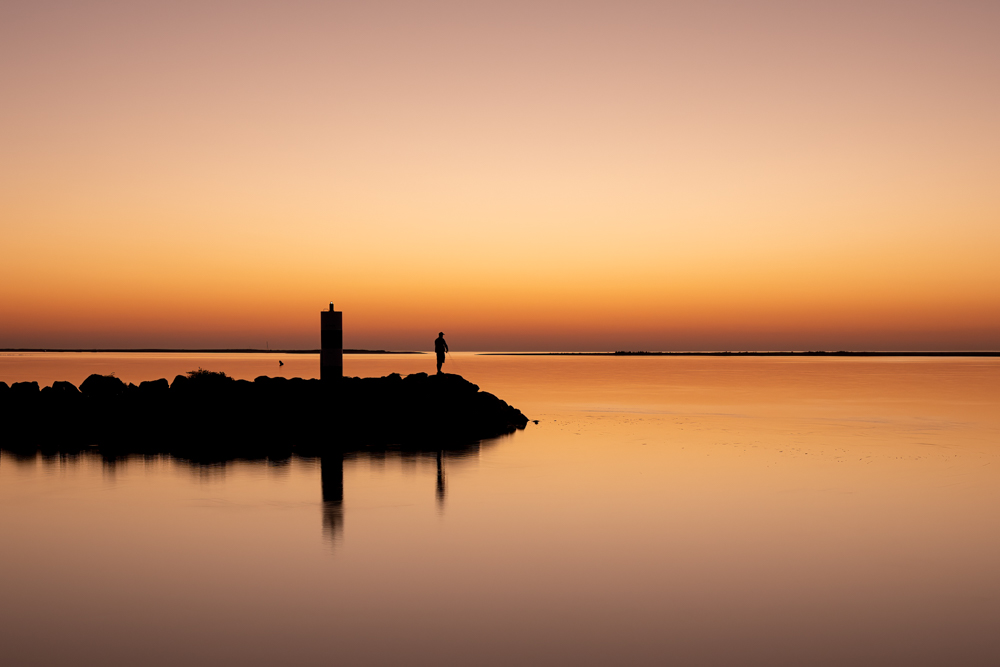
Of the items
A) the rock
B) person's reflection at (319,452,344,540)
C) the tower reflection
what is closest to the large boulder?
the rock

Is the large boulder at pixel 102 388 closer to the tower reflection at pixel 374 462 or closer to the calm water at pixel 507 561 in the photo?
the calm water at pixel 507 561

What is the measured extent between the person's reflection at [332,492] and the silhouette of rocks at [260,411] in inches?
145

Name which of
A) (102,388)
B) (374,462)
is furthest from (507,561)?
(102,388)

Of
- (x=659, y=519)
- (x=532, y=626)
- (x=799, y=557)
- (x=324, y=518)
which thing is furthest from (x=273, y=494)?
(x=799, y=557)

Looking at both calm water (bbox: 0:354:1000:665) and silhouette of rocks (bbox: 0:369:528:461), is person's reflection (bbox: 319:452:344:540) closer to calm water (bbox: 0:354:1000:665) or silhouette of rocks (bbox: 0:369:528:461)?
calm water (bbox: 0:354:1000:665)

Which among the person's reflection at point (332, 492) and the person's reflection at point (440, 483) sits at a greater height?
the person's reflection at point (332, 492)

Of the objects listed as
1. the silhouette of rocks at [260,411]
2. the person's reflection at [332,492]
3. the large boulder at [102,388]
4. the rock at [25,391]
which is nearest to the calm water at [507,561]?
the person's reflection at [332,492]

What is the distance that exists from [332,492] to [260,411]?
1043 centimetres

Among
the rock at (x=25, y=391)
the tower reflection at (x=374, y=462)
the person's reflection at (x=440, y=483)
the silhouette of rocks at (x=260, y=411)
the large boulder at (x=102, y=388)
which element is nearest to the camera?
the tower reflection at (x=374, y=462)

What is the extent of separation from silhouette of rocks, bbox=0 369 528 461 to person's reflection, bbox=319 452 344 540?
368 cm

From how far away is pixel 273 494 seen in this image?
1230 centimetres

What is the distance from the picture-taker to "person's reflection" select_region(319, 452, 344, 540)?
10.2 meters

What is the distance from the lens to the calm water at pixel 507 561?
646 centimetres

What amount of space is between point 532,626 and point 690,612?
1462 mm
